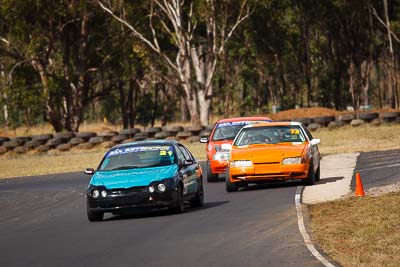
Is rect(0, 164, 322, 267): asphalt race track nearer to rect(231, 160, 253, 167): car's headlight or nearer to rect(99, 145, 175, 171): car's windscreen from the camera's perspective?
rect(231, 160, 253, 167): car's headlight

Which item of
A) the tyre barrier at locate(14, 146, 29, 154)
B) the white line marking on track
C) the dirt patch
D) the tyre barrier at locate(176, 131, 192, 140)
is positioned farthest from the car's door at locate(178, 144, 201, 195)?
the tyre barrier at locate(14, 146, 29, 154)

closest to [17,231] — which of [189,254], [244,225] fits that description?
[244,225]

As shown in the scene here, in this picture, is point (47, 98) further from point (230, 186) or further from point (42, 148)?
point (230, 186)

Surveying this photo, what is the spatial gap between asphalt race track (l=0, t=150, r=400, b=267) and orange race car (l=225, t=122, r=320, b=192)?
1.05ft

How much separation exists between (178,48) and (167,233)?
54.0 m

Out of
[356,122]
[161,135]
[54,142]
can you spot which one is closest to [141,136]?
[161,135]

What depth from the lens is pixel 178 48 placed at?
6869 cm

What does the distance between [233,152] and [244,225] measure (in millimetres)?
7319

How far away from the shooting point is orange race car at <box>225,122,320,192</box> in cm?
2222

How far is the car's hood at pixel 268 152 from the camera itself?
22.3 meters

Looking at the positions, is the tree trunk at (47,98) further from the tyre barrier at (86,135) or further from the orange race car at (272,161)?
the orange race car at (272,161)

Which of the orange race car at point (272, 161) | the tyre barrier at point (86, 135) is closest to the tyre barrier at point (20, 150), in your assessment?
the tyre barrier at point (86, 135)

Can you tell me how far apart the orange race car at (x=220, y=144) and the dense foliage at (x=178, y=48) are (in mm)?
26290

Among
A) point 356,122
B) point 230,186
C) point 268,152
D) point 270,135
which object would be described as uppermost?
point 270,135
